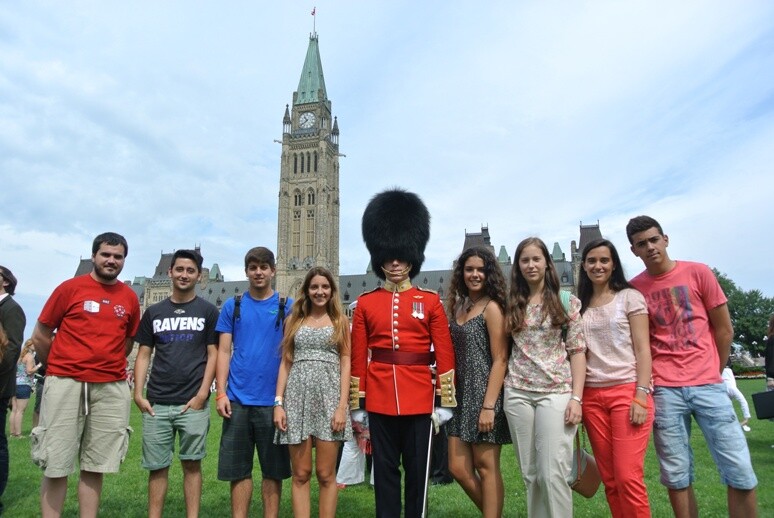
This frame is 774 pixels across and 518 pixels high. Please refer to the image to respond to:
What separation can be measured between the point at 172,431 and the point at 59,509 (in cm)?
114

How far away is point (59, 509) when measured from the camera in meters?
4.86

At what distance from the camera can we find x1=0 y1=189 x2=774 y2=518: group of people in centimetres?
442

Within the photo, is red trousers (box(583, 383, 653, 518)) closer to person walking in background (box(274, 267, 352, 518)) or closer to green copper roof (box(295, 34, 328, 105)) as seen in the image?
person walking in background (box(274, 267, 352, 518))

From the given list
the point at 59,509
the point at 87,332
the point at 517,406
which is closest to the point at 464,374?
the point at 517,406

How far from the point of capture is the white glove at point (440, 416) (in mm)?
4566

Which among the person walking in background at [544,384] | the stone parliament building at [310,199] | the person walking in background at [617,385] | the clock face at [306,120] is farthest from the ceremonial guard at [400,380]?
the clock face at [306,120]

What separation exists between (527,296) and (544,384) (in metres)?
0.79

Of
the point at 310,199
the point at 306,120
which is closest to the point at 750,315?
the point at 310,199

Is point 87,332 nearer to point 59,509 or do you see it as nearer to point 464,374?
point 59,509

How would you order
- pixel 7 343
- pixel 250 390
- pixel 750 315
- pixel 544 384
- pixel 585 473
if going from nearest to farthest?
pixel 544 384 → pixel 585 473 → pixel 250 390 → pixel 7 343 → pixel 750 315

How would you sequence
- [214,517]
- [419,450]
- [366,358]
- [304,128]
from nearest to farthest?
1. [419,450]
2. [366,358]
3. [214,517]
4. [304,128]

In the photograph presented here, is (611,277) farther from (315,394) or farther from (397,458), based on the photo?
(315,394)

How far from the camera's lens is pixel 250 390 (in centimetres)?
508

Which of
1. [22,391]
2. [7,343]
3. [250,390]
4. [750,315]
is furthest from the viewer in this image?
[750,315]
